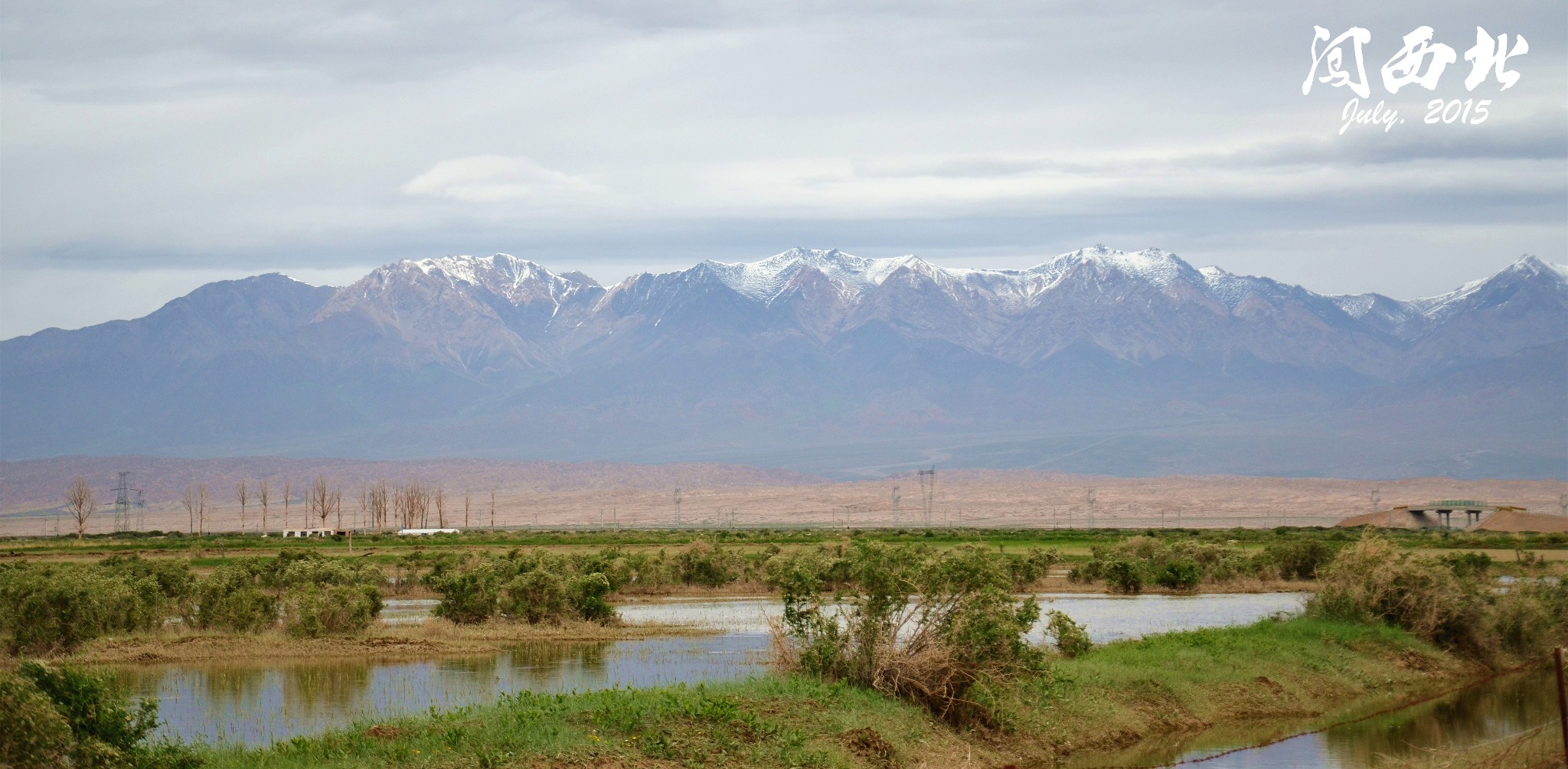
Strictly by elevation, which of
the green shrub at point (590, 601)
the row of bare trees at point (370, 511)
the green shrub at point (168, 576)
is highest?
the green shrub at point (168, 576)

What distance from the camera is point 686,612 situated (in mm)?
45156

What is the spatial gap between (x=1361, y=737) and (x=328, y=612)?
22669 mm

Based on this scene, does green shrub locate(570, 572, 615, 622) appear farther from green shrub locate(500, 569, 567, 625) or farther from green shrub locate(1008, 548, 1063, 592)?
green shrub locate(1008, 548, 1063, 592)

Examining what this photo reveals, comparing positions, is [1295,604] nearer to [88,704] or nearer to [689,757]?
[689,757]

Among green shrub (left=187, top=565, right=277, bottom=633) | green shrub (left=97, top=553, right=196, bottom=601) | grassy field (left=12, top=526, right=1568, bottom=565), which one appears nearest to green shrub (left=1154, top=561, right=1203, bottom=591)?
grassy field (left=12, top=526, right=1568, bottom=565)

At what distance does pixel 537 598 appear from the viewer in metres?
39.8

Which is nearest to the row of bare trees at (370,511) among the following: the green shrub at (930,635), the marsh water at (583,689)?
the marsh water at (583,689)

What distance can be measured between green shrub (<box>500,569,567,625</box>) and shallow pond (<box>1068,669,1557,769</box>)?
18.7 meters

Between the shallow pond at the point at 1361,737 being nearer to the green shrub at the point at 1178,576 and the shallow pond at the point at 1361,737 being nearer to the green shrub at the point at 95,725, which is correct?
the green shrub at the point at 95,725

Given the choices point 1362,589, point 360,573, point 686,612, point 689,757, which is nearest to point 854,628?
point 689,757

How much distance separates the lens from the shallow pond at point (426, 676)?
2436 cm

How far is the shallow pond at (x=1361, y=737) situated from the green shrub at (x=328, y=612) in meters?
18.9

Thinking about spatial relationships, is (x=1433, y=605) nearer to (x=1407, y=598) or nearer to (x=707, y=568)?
(x=1407, y=598)

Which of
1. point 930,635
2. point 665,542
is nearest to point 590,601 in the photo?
point 930,635
